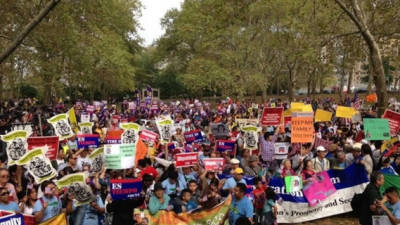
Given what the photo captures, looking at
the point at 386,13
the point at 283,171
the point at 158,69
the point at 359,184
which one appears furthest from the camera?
the point at 158,69

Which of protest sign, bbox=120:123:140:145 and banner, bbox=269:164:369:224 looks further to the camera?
protest sign, bbox=120:123:140:145

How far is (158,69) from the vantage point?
209ft

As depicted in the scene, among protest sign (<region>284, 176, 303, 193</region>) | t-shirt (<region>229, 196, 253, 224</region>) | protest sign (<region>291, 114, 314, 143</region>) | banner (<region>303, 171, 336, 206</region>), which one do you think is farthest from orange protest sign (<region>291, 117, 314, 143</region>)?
t-shirt (<region>229, 196, 253, 224</region>)

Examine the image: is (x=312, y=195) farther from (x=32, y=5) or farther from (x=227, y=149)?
(x=32, y=5)

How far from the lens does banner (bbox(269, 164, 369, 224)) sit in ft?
29.2

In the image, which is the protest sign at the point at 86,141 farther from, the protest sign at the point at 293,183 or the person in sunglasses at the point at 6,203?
the protest sign at the point at 293,183

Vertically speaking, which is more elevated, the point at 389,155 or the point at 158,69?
the point at 158,69

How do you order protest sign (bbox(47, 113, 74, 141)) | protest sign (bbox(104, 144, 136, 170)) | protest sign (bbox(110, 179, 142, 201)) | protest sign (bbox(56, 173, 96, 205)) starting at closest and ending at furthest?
1. protest sign (bbox(110, 179, 142, 201))
2. protest sign (bbox(56, 173, 96, 205))
3. protest sign (bbox(104, 144, 136, 170))
4. protest sign (bbox(47, 113, 74, 141))

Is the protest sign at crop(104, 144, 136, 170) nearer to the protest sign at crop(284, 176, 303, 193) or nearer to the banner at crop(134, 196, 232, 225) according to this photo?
the banner at crop(134, 196, 232, 225)

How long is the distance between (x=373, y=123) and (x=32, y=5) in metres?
12.0

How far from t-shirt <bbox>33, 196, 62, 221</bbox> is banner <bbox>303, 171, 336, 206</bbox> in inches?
197

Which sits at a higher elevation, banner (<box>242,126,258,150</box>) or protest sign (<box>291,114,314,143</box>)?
protest sign (<box>291,114,314,143</box>)

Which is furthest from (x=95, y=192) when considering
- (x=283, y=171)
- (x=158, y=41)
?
(x=158, y=41)

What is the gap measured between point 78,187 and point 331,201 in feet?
18.5
